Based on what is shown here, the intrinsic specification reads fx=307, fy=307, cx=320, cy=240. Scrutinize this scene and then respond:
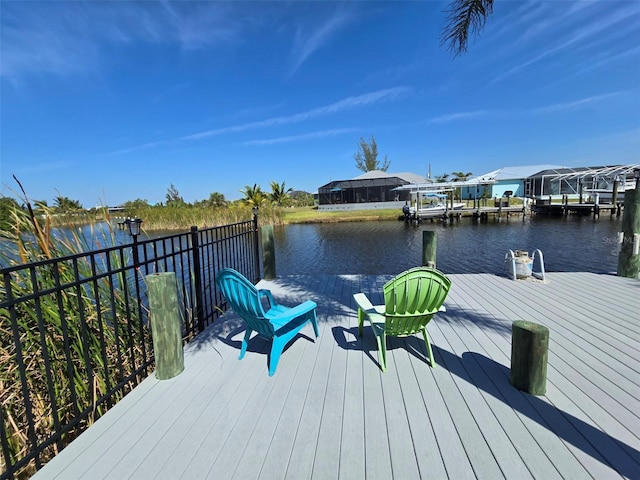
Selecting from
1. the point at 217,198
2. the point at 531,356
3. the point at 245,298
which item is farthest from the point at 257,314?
the point at 217,198

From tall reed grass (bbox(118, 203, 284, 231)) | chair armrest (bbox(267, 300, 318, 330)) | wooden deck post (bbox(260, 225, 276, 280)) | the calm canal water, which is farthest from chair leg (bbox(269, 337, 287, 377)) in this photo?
tall reed grass (bbox(118, 203, 284, 231))

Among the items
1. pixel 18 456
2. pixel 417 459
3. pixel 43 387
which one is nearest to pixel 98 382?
pixel 43 387

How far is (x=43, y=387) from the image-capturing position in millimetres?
2393

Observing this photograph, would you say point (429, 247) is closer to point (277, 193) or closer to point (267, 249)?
point (267, 249)

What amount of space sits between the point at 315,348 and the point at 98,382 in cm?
181

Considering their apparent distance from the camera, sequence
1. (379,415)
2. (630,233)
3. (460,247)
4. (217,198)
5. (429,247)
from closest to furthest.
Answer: (379,415)
(630,233)
(429,247)
(460,247)
(217,198)

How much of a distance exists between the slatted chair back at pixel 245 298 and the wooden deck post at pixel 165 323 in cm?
40

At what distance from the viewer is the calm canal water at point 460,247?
1061cm

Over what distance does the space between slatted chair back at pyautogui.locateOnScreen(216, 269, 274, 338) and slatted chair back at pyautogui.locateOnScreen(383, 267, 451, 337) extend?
3.24 feet

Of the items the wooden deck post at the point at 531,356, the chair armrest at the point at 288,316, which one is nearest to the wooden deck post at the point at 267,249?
the chair armrest at the point at 288,316

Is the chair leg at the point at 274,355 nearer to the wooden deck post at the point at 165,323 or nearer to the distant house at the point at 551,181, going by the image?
the wooden deck post at the point at 165,323

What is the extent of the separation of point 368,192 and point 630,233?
30242 mm

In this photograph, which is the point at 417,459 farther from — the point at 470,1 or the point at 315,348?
the point at 470,1

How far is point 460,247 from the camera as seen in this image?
45.0ft
